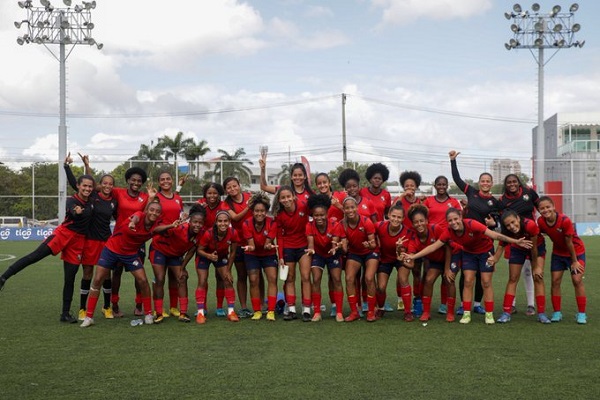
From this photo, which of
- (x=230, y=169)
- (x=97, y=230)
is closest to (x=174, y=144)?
(x=230, y=169)

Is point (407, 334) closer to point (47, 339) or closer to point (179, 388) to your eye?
point (179, 388)

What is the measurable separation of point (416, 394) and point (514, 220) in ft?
11.2

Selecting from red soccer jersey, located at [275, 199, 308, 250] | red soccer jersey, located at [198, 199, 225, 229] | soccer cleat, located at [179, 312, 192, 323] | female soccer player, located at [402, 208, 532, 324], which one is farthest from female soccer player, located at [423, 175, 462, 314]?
soccer cleat, located at [179, 312, 192, 323]

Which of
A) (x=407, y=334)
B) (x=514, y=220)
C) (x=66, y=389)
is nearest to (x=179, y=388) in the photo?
(x=66, y=389)

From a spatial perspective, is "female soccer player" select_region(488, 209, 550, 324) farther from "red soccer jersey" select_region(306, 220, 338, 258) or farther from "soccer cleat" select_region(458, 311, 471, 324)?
"red soccer jersey" select_region(306, 220, 338, 258)

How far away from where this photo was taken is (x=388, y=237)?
25.6 ft

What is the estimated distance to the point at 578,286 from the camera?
292 inches

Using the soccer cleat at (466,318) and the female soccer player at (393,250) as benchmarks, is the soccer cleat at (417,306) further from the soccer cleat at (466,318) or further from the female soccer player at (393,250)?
the soccer cleat at (466,318)

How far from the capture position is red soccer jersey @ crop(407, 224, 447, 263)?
7781mm

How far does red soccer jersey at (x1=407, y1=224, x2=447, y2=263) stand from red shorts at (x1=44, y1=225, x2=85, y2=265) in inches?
163

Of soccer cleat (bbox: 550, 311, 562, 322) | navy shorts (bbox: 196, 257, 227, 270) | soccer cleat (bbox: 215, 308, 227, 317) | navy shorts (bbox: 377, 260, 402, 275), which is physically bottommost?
soccer cleat (bbox: 215, 308, 227, 317)

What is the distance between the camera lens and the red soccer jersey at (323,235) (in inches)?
303

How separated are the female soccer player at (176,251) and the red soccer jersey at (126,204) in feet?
1.54

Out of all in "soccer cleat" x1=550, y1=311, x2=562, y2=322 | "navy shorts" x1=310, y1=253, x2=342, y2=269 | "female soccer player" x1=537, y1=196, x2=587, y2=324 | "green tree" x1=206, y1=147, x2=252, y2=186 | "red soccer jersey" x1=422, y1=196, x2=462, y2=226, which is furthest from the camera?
"green tree" x1=206, y1=147, x2=252, y2=186
